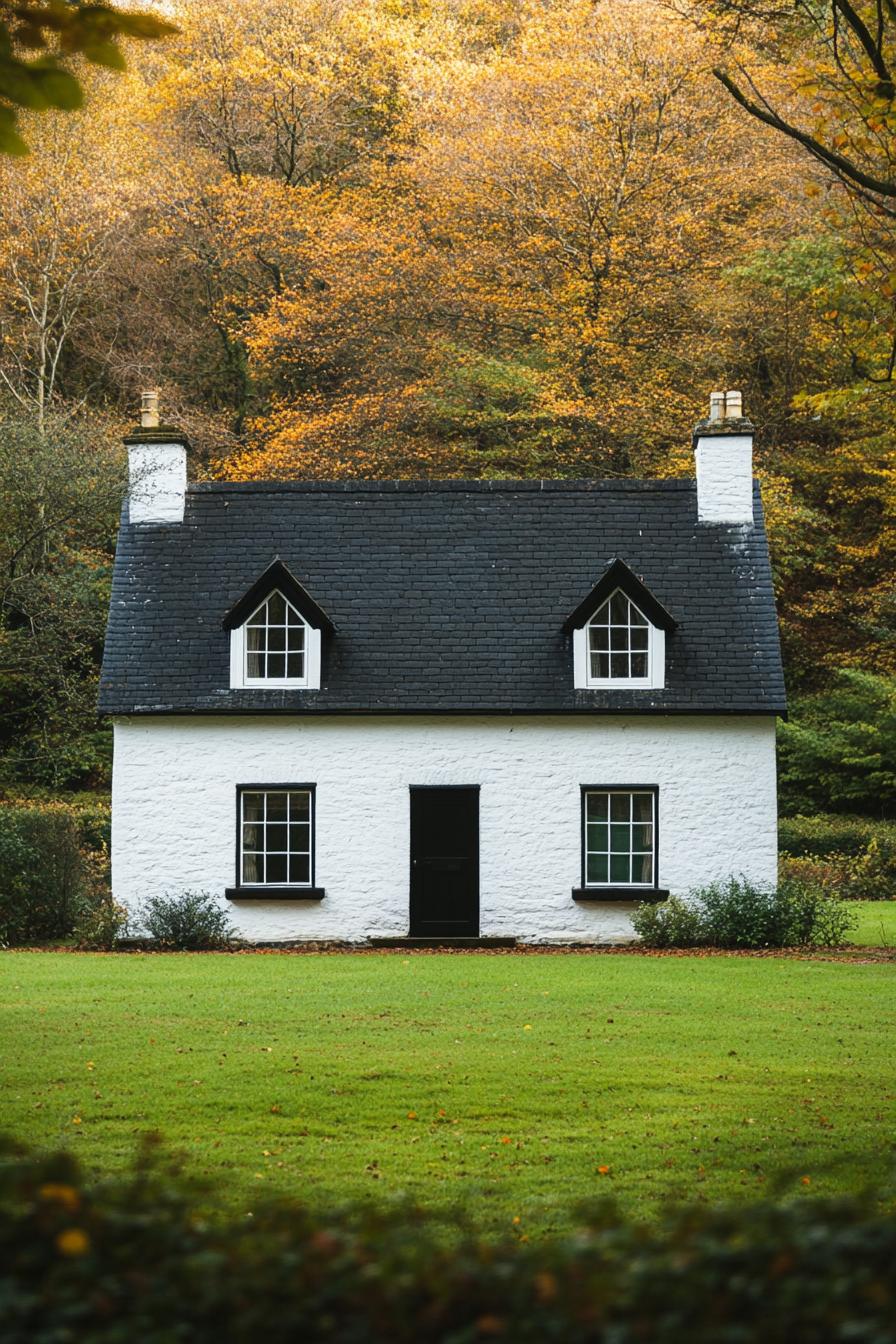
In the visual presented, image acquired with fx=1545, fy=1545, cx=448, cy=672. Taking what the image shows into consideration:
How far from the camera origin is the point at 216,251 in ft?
129

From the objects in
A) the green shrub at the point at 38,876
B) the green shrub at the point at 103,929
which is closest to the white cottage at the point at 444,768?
the green shrub at the point at 38,876

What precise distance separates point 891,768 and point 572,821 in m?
14.0

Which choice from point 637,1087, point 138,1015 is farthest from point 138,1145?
point 138,1015

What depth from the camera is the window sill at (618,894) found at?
76.1ft

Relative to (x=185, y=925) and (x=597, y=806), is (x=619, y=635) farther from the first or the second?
(x=185, y=925)

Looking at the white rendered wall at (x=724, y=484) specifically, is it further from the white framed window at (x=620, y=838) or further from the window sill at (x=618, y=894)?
the window sill at (x=618, y=894)

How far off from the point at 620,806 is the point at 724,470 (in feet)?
19.7

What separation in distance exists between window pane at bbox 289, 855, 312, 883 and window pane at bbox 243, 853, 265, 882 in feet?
1.45

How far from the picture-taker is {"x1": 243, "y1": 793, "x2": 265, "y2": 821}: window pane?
23.7 meters

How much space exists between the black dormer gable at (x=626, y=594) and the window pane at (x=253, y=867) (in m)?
5.95

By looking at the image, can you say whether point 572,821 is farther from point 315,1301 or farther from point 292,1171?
point 315,1301

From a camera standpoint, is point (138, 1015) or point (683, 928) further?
point (683, 928)

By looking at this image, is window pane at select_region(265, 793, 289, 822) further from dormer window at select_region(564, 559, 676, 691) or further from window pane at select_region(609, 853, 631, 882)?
window pane at select_region(609, 853, 631, 882)

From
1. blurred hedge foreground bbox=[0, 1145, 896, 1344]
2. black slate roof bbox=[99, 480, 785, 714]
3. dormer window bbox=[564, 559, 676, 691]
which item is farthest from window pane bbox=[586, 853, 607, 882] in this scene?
blurred hedge foreground bbox=[0, 1145, 896, 1344]
